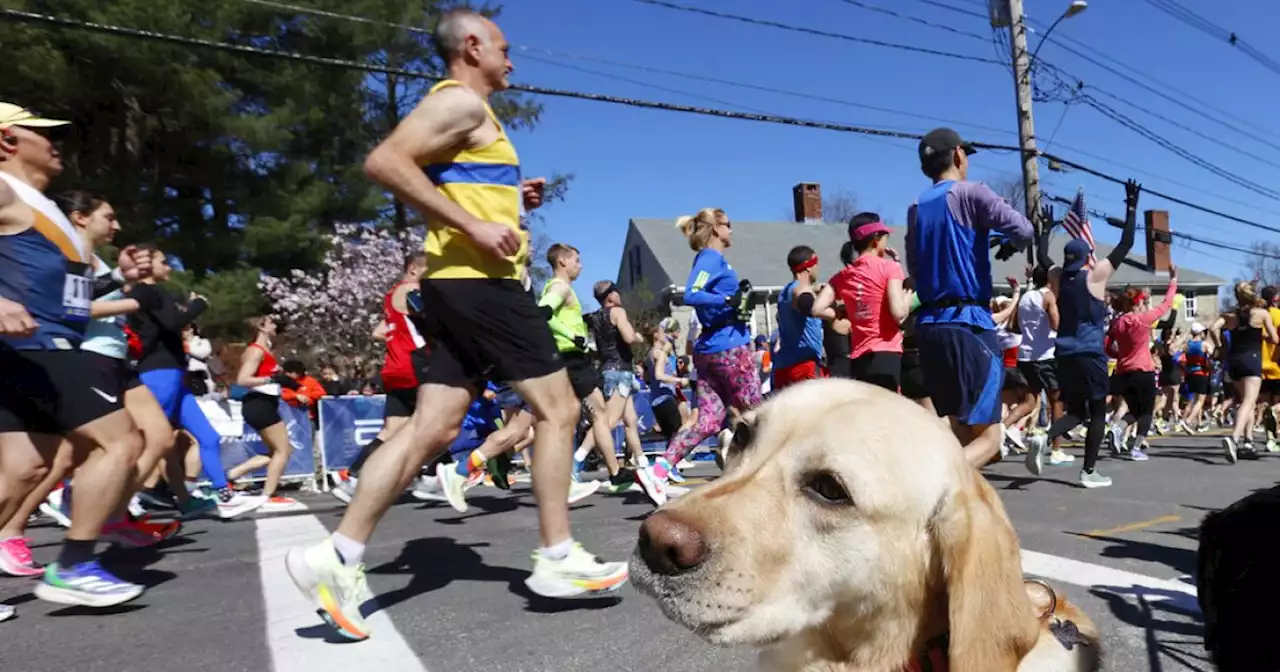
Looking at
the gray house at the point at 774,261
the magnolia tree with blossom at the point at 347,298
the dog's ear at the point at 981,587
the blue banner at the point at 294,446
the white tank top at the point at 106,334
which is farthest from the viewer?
the gray house at the point at 774,261

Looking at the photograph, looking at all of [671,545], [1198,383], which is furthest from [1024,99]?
[671,545]

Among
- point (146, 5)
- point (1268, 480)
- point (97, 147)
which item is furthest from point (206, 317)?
point (1268, 480)

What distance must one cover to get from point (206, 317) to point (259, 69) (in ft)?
24.6

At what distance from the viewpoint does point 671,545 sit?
4.75ft

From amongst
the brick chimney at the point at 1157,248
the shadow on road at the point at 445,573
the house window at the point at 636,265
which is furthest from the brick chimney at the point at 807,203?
the shadow on road at the point at 445,573

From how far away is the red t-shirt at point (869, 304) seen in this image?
5.29m

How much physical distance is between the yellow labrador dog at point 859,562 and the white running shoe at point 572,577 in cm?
139

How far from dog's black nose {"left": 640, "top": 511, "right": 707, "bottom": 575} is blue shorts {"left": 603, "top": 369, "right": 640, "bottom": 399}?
6.26 meters

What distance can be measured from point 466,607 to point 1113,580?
2758 mm

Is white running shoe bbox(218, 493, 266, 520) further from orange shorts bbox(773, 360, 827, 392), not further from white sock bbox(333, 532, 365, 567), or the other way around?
orange shorts bbox(773, 360, 827, 392)

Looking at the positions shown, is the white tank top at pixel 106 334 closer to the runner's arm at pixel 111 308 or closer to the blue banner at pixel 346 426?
the runner's arm at pixel 111 308

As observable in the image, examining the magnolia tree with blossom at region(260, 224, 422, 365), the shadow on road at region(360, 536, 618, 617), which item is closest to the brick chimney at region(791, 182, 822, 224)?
the magnolia tree with blossom at region(260, 224, 422, 365)

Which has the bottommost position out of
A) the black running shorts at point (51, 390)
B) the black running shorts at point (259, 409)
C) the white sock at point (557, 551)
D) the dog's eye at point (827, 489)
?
the white sock at point (557, 551)

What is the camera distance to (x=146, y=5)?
17.8 meters
